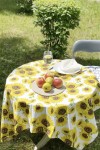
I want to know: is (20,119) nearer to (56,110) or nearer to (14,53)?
(56,110)

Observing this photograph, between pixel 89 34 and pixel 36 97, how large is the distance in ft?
19.7

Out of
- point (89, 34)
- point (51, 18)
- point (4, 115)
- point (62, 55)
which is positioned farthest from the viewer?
point (89, 34)

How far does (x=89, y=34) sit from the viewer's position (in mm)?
10055

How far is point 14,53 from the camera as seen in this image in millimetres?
8656

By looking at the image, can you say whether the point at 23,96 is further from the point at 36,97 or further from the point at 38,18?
the point at 38,18

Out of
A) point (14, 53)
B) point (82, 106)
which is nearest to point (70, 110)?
point (82, 106)

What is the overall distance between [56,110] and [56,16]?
12.8 feet

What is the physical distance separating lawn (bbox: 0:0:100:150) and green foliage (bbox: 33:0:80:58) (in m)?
0.95

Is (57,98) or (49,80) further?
(49,80)

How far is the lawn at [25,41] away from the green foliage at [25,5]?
28cm

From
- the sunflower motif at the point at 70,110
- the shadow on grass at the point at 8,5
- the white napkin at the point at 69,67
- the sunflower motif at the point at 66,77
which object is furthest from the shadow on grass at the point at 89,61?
the shadow on grass at the point at 8,5

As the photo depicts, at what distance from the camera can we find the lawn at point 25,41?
5531 mm

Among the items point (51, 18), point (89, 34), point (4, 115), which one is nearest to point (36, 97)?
point (4, 115)

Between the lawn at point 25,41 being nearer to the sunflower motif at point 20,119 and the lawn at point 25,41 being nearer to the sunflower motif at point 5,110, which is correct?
the sunflower motif at point 5,110
